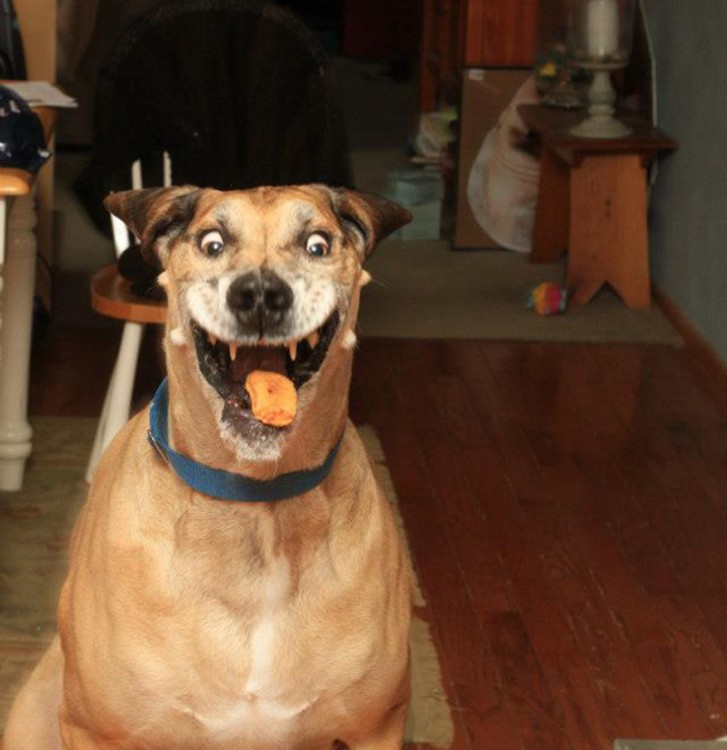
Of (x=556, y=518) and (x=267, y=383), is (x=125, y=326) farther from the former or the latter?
(x=267, y=383)

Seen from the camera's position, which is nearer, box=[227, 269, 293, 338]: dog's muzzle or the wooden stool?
box=[227, 269, 293, 338]: dog's muzzle

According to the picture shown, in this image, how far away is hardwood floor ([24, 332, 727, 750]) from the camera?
8.58ft

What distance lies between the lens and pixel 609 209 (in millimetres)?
4734

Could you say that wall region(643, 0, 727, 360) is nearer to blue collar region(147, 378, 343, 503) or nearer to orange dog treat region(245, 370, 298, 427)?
blue collar region(147, 378, 343, 503)

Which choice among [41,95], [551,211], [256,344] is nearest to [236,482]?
[256,344]

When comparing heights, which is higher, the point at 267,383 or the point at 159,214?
the point at 159,214

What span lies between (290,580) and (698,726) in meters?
1.03

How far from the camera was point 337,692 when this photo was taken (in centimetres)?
179

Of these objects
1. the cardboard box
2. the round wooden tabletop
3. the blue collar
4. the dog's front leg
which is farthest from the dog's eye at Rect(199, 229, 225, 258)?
the cardboard box

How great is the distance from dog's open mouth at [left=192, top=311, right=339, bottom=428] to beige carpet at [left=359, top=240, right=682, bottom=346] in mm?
2657

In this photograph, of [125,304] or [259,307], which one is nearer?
[259,307]

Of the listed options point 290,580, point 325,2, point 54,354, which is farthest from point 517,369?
point 325,2

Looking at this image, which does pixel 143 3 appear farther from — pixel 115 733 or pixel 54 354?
pixel 115 733

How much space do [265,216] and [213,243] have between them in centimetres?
6
